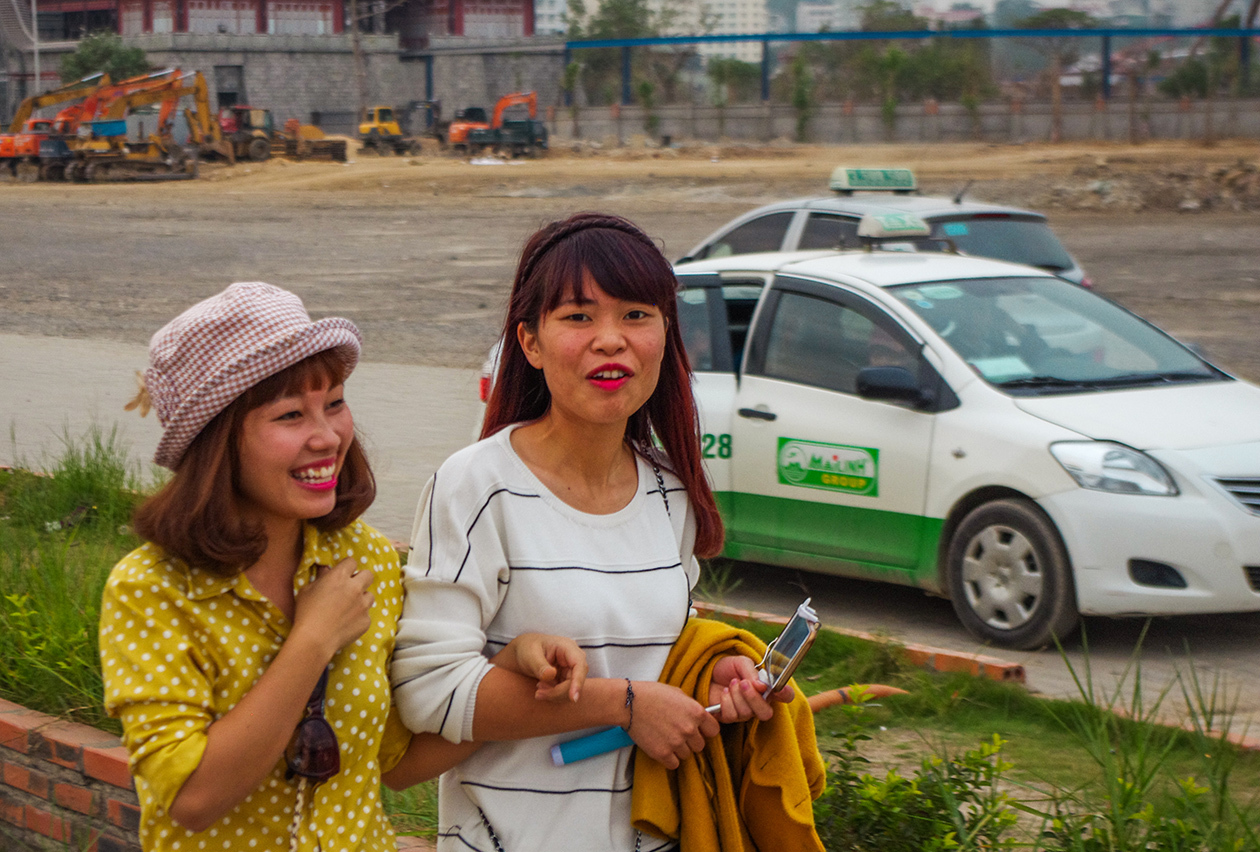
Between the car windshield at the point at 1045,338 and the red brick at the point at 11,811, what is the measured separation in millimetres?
4036

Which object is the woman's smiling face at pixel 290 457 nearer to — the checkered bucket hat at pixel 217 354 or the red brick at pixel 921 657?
the checkered bucket hat at pixel 217 354

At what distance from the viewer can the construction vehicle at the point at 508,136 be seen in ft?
171

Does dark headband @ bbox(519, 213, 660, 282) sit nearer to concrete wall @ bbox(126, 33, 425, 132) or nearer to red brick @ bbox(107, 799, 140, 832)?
red brick @ bbox(107, 799, 140, 832)

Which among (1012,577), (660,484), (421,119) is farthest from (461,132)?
(660,484)

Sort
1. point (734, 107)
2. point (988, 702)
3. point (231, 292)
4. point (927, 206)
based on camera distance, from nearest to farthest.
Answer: point (231, 292), point (988, 702), point (927, 206), point (734, 107)

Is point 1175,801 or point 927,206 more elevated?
point 927,206

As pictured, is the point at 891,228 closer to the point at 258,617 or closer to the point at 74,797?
the point at 74,797

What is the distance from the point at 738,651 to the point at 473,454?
472 mm

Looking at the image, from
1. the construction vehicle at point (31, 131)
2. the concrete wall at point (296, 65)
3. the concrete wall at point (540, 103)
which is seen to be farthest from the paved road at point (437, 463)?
the concrete wall at point (296, 65)

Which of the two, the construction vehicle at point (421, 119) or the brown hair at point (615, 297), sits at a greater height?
the construction vehicle at point (421, 119)

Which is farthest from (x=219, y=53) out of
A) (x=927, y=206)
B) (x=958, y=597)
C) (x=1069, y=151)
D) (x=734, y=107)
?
(x=958, y=597)

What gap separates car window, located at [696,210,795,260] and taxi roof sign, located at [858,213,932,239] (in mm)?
3808

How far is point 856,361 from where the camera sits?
6441 millimetres

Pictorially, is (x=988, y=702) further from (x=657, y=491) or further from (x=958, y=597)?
(x=657, y=491)
